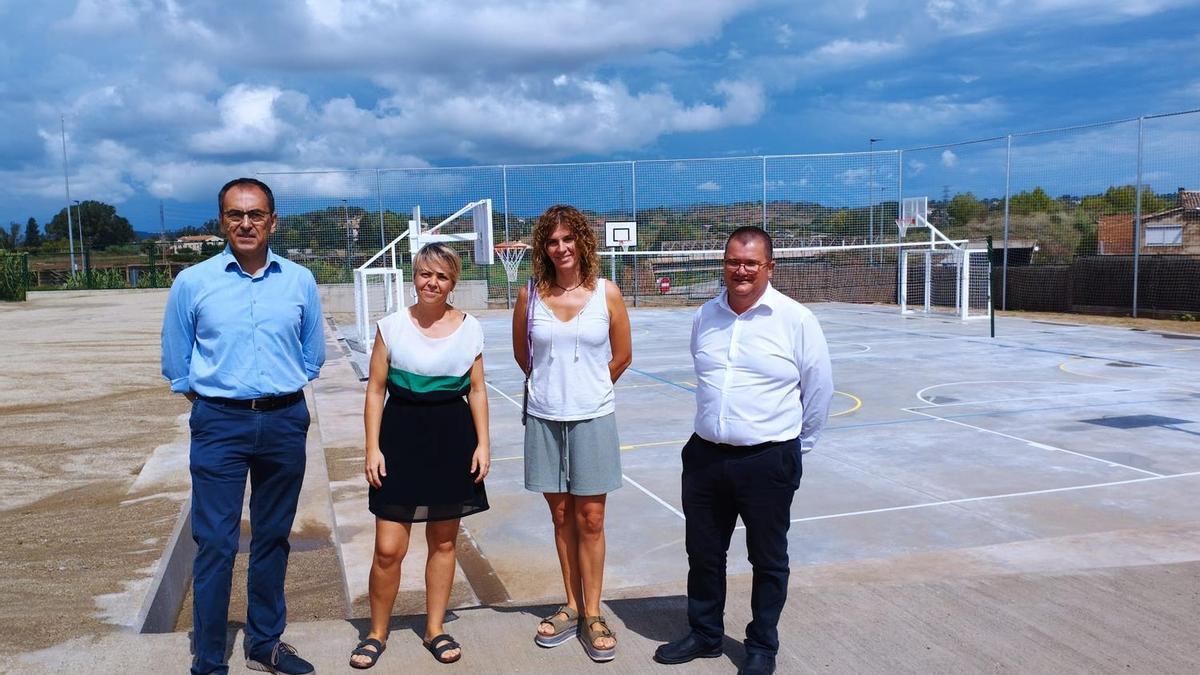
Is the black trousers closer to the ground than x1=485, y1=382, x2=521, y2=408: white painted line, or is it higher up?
higher up

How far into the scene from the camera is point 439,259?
3.67m

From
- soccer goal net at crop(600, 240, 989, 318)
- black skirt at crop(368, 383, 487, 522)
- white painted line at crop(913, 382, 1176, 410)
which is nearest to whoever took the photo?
black skirt at crop(368, 383, 487, 522)

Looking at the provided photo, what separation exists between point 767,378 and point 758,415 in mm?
137

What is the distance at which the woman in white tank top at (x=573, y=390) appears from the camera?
370 cm

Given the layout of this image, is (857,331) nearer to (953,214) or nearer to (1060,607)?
(953,214)

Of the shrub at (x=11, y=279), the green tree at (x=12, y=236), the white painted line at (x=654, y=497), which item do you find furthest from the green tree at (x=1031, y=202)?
the green tree at (x=12, y=236)

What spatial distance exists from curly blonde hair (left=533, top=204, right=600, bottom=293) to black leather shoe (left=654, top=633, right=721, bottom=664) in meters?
1.38

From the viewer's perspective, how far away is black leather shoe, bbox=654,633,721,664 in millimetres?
3641

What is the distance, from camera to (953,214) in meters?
29.9

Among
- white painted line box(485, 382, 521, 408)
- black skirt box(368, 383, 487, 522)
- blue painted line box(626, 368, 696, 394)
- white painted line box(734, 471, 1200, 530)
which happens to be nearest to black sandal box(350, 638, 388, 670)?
black skirt box(368, 383, 487, 522)

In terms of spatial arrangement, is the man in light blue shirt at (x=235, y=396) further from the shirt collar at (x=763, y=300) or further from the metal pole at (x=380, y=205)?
the metal pole at (x=380, y=205)

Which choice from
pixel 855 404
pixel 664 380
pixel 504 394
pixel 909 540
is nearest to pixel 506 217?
pixel 664 380

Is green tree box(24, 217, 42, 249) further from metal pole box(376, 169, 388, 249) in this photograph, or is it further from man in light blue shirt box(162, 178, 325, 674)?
man in light blue shirt box(162, 178, 325, 674)

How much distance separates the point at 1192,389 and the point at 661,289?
21071 mm
